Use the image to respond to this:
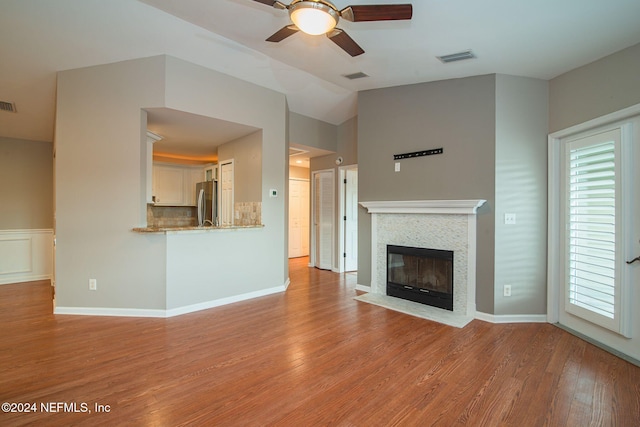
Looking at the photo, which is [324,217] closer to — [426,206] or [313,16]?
[426,206]

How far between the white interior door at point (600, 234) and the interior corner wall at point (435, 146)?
70cm

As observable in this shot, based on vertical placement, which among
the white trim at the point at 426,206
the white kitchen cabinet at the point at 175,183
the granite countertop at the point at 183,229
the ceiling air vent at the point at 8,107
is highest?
the ceiling air vent at the point at 8,107

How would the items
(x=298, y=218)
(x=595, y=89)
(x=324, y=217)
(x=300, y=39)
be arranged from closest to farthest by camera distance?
1. (x=595, y=89)
2. (x=300, y=39)
3. (x=324, y=217)
4. (x=298, y=218)

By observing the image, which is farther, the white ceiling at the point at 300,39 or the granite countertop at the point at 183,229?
the granite countertop at the point at 183,229

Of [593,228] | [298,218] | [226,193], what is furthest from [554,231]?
[298,218]

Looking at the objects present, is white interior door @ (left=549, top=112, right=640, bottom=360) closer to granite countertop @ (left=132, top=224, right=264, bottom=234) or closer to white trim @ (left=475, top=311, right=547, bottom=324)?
white trim @ (left=475, top=311, right=547, bottom=324)

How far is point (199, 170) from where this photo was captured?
704 centimetres

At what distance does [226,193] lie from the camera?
5.23 metres

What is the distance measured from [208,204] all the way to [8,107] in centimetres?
313

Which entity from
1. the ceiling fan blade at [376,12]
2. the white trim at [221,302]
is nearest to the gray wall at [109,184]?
the white trim at [221,302]

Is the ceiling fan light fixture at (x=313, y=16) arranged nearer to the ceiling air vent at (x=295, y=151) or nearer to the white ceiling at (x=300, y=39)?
the white ceiling at (x=300, y=39)

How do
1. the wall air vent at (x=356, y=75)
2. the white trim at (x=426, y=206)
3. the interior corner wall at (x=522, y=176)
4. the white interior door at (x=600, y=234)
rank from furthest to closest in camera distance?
1. the wall air vent at (x=356, y=75)
2. the white trim at (x=426, y=206)
3. the interior corner wall at (x=522, y=176)
4. the white interior door at (x=600, y=234)

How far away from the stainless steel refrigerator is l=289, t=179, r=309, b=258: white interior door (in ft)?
7.94

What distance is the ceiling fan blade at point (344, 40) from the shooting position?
88.0 inches
